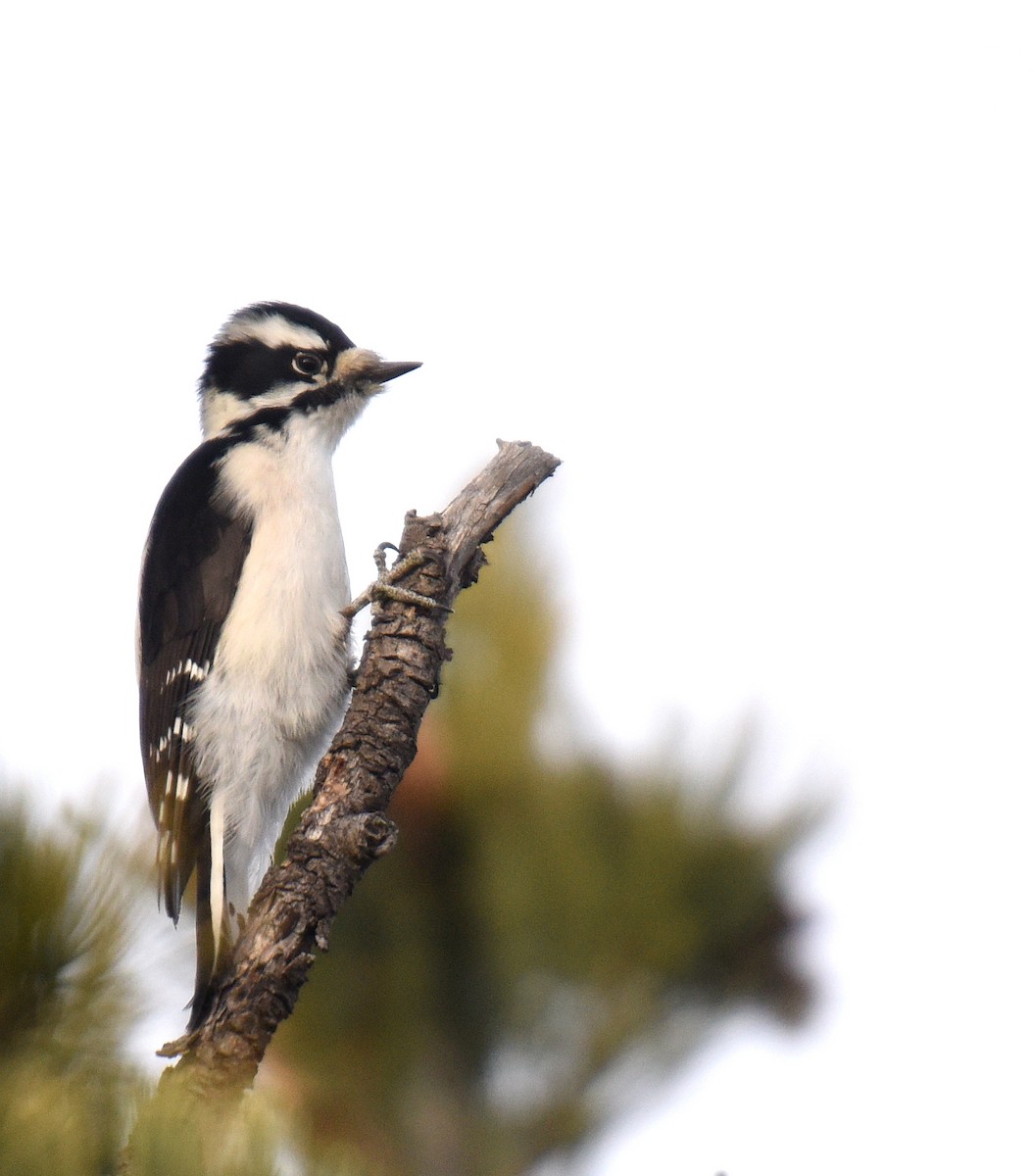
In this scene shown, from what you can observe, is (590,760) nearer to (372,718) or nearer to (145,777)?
(372,718)

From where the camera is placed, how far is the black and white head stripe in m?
3.60

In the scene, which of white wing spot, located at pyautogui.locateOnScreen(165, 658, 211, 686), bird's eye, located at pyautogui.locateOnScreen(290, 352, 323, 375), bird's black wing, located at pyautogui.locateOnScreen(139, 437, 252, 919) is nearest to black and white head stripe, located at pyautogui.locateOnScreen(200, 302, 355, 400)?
bird's eye, located at pyautogui.locateOnScreen(290, 352, 323, 375)

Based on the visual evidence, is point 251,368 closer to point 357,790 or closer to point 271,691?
point 271,691

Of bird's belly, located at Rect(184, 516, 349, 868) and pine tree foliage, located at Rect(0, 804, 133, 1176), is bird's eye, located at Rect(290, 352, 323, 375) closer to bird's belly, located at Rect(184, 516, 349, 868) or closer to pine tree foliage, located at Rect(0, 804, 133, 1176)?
bird's belly, located at Rect(184, 516, 349, 868)

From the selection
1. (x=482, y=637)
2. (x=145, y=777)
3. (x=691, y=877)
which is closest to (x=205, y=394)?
(x=145, y=777)

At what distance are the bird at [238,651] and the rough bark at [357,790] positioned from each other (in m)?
0.60

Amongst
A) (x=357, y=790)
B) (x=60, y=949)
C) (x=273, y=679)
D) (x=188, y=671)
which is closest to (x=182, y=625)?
(x=188, y=671)

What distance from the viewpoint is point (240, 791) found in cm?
299

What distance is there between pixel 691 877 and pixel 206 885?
970 mm

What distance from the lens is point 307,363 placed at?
Result: 360cm

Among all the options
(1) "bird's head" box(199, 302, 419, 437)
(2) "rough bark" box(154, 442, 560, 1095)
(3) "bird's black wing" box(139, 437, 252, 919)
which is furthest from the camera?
(1) "bird's head" box(199, 302, 419, 437)

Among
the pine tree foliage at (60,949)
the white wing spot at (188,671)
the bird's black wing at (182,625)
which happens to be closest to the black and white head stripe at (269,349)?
the bird's black wing at (182,625)

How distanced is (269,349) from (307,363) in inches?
5.1

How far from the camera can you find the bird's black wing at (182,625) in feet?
9.67
